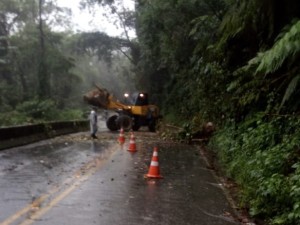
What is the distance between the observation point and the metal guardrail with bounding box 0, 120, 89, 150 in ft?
62.7

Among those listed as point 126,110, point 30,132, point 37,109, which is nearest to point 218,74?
point 30,132

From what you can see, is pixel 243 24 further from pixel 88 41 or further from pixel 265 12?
pixel 88 41

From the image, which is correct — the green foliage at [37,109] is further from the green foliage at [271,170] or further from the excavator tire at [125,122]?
the green foliage at [271,170]

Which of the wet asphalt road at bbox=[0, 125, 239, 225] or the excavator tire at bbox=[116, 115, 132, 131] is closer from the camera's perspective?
the wet asphalt road at bbox=[0, 125, 239, 225]

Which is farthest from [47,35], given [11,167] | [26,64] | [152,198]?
[152,198]

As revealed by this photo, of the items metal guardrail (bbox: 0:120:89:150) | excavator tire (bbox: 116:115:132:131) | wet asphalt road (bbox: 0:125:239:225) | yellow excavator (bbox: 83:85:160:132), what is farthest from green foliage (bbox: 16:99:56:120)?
wet asphalt road (bbox: 0:125:239:225)

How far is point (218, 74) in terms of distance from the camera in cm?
1864

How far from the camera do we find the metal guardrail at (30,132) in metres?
19.1

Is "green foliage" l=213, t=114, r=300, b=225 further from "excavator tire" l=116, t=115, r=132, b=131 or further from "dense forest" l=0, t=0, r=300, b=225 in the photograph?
"excavator tire" l=116, t=115, r=132, b=131

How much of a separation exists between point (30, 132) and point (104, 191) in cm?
1258

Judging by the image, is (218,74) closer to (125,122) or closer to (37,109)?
(125,122)

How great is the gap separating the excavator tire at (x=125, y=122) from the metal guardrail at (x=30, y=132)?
297cm

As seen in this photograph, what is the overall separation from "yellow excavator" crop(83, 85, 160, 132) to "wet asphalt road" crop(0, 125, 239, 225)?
51.3ft

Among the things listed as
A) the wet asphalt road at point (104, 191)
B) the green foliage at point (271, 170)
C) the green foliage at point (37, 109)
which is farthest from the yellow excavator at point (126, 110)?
the green foliage at point (271, 170)
